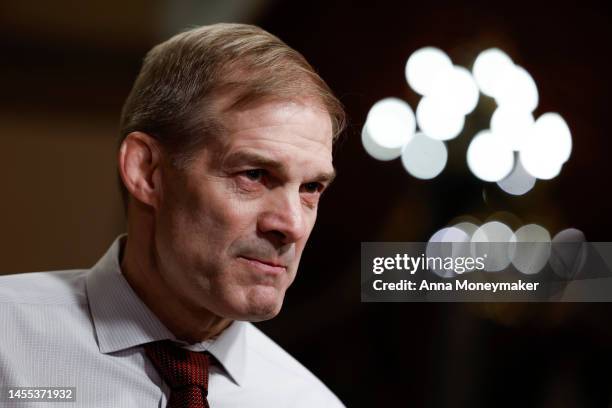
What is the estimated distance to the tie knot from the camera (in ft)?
3.76

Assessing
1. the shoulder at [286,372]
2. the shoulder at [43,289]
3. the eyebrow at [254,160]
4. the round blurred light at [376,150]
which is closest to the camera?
the eyebrow at [254,160]

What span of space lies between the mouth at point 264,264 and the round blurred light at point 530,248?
551 mm

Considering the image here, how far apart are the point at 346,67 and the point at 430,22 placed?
0.22m

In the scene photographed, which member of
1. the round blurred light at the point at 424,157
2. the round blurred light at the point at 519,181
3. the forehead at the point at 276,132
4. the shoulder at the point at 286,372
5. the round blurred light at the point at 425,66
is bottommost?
the shoulder at the point at 286,372

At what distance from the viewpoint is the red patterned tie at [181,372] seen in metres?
1.13

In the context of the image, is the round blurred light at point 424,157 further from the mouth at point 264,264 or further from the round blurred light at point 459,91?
the mouth at point 264,264

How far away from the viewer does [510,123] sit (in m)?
1.44

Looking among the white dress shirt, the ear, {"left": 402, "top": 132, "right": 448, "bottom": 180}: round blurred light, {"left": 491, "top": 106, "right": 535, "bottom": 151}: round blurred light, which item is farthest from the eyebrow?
{"left": 491, "top": 106, "right": 535, "bottom": 151}: round blurred light

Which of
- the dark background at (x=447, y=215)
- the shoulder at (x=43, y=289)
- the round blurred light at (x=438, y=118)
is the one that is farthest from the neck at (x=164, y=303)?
the round blurred light at (x=438, y=118)

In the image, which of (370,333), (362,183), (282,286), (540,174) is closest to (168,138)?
(282,286)

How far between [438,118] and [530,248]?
1.12 feet

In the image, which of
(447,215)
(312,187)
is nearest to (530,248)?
(447,215)

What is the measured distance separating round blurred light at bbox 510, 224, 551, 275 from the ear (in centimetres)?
75

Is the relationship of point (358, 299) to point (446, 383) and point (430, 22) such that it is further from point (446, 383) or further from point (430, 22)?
point (430, 22)
